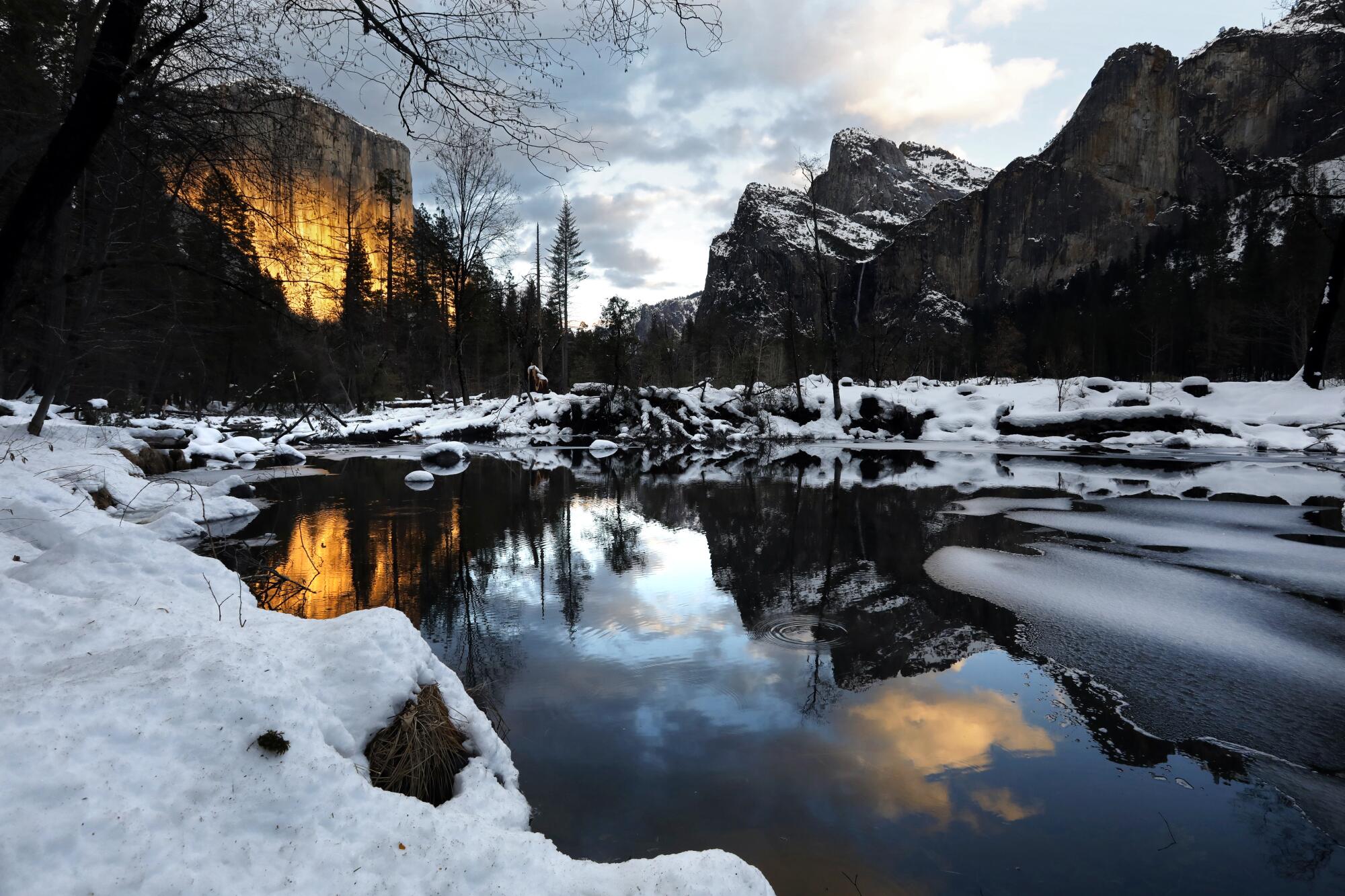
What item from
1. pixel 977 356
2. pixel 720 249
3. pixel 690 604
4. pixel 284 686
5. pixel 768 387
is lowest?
pixel 690 604

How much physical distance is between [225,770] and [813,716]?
3055 millimetres

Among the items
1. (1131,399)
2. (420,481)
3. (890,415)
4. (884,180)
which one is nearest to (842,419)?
(890,415)

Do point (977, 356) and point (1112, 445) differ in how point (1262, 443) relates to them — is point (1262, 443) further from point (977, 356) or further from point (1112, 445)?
point (977, 356)

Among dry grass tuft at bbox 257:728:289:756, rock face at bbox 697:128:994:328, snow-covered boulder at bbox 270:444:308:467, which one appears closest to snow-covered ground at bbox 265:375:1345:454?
snow-covered boulder at bbox 270:444:308:467

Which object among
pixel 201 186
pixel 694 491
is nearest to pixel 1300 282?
pixel 694 491

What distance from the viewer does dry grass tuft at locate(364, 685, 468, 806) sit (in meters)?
2.55

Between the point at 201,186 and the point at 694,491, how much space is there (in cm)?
990

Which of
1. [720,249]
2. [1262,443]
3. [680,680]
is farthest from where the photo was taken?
[720,249]

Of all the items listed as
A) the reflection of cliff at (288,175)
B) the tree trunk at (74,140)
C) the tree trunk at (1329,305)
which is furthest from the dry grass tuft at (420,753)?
the tree trunk at (1329,305)

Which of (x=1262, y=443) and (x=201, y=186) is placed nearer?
(x=201, y=186)

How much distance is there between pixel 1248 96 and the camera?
91.2 metres

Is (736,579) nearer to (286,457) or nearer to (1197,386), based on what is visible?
(286,457)

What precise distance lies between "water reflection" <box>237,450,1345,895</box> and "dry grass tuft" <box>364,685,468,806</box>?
477 millimetres

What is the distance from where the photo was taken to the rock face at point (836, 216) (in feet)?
453
